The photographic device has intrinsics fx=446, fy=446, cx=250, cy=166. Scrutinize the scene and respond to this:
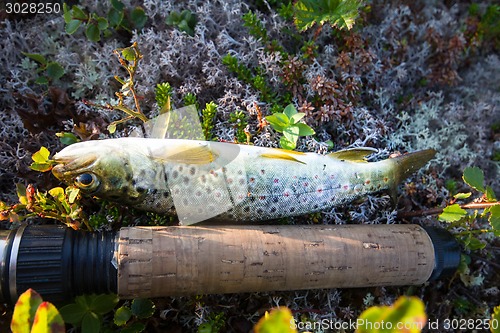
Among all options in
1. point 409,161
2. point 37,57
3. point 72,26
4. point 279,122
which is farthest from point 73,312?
point 409,161

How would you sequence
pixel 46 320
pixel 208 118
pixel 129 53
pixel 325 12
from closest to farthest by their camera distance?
pixel 46 320, pixel 129 53, pixel 208 118, pixel 325 12

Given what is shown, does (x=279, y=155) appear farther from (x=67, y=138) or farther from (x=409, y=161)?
(x=67, y=138)

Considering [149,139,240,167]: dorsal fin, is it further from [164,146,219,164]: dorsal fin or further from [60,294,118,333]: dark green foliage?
[60,294,118,333]: dark green foliage

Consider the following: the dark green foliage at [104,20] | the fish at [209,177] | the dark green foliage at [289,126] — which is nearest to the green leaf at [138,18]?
the dark green foliage at [104,20]

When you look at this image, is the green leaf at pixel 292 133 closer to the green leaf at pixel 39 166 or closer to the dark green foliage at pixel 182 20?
the dark green foliage at pixel 182 20

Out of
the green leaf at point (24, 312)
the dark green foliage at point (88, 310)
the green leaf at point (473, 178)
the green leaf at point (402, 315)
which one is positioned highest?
the green leaf at point (473, 178)

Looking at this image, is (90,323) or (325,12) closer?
(90,323)
